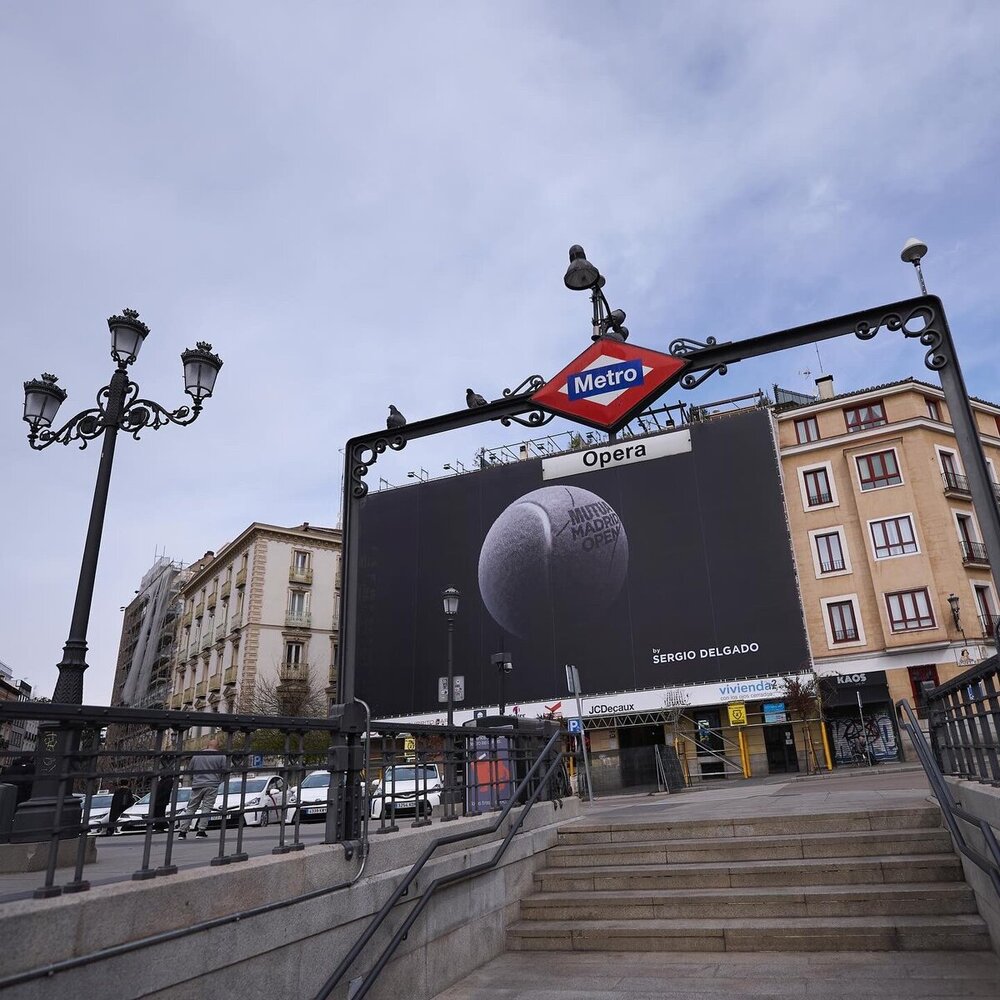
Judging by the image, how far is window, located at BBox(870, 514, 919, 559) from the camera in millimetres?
31344

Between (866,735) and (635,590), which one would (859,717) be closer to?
(866,735)

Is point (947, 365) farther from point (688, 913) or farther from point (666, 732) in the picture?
point (666, 732)

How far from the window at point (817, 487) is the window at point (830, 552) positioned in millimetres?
1535

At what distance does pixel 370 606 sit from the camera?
42906 mm

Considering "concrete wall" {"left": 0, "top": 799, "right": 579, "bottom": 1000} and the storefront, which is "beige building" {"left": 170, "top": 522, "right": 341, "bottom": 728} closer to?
the storefront

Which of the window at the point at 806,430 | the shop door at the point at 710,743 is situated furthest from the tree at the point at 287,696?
the window at the point at 806,430

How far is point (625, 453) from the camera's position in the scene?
3706cm

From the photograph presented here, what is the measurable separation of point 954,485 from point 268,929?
3424 cm

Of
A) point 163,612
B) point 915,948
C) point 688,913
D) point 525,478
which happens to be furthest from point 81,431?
point 163,612

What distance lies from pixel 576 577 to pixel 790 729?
11.4m

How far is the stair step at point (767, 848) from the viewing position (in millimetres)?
7102

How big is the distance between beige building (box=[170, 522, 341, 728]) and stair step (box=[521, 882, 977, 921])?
136 feet

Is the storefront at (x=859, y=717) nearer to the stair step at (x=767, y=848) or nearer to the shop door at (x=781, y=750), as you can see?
the shop door at (x=781, y=750)

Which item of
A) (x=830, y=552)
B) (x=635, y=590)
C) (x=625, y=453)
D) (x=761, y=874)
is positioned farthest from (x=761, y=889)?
(x=625, y=453)
